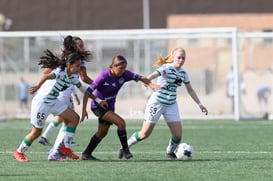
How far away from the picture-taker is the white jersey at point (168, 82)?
44.8 ft

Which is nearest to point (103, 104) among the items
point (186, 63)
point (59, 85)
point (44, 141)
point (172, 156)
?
point (59, 85)

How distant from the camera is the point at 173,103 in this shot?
13766 mm

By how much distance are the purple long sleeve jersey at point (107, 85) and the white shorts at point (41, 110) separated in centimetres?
53

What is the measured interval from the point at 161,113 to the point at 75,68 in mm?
1587

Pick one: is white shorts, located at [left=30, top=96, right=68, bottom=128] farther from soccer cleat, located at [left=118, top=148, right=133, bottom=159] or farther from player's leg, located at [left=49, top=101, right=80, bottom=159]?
soccer cleat, located at [left=118, top=148, right=133, bottom=159]

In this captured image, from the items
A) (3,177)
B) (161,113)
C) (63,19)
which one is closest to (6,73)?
(161,113)

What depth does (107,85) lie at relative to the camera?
13.4 metres

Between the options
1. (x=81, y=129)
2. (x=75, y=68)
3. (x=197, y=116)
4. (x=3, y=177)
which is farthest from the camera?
(x=197, y=116)

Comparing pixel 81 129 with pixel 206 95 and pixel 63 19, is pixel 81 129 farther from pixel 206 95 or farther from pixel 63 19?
pixel 63 19

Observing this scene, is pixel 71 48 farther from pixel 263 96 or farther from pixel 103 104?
pixel 263 96

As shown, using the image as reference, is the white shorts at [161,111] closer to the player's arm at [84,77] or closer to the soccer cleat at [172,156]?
the soccer cleat at [172,156]

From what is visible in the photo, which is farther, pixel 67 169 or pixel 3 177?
pixel 67 169

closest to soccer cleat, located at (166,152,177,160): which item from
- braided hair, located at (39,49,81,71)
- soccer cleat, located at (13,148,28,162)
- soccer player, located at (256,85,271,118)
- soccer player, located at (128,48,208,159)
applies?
soccer player, located at (128,48,208,159)

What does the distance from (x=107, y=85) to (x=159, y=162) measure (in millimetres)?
1392
